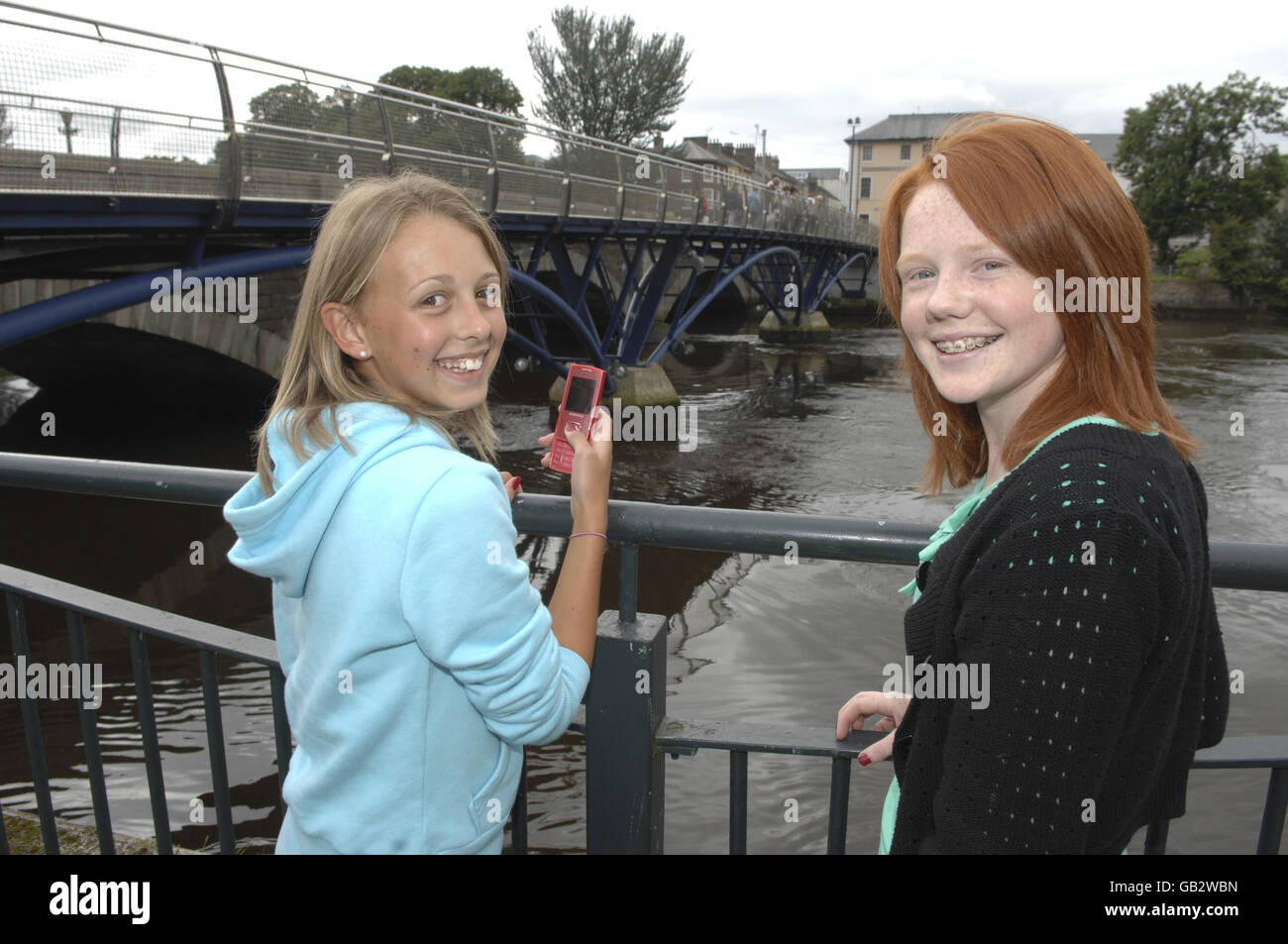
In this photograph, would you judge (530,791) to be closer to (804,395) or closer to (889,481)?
(889,481)

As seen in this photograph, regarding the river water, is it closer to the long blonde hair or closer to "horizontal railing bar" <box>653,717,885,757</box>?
"horizontal railing bar" <box>653,717,885,757</box>

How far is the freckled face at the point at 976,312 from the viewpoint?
1145 millimetres

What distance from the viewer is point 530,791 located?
587 centimetres

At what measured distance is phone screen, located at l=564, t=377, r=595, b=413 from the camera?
1.53m


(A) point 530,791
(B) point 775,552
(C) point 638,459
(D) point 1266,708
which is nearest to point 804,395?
(C) point 638,459

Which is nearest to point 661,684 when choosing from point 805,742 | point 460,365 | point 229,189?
point 805,742

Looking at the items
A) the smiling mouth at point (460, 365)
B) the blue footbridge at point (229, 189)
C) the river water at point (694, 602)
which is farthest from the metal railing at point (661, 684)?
the blue footbridge at point (229, 189)

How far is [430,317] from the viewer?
1330 mm

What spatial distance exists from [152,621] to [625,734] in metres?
0.92

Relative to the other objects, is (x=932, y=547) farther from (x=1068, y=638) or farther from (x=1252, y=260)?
(x=1252, y=260)

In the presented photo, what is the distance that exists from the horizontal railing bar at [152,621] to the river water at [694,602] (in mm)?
694

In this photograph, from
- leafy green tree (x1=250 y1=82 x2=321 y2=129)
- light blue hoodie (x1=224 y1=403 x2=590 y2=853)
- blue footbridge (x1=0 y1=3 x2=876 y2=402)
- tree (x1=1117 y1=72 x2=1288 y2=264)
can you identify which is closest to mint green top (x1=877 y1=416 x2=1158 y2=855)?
light blue hoodie (x1=224 y1=403 x2=590 y2=853)

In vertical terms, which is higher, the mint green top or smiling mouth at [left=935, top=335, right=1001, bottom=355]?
smiling mouth at [left=935, top=335, right=1001, bottom=355]
